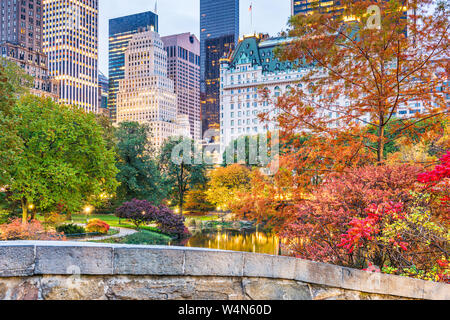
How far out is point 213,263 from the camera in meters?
3.84

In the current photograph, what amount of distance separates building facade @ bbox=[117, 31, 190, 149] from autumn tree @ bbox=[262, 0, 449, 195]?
15867 centimetres

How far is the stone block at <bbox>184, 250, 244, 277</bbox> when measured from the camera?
377cm

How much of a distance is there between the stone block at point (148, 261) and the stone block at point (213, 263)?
105 millimetres

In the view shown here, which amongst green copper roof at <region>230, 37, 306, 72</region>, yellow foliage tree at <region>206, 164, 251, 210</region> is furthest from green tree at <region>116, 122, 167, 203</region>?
green copper roof at <region>230, 37, 306, 72</region>

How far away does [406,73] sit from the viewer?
9.76 m

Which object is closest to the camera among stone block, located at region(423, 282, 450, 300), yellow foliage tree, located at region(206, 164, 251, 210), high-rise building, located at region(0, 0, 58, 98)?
stone block, located at region(423, 282, 450, 300)

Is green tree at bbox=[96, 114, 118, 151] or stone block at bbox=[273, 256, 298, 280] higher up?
green tree at bbox=[96, 114, 118, 151]

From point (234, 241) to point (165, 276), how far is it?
30.3 m

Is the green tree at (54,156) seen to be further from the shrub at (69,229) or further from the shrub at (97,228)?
the shrub at (97,228)

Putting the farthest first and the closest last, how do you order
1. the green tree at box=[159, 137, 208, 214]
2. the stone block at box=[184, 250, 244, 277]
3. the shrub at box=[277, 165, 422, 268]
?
the green tree at box=[159, 137, 208, 214] < the shrub at box=[277, 165, 422, 268] < the stone block at box=[184, 250, 244, 277]

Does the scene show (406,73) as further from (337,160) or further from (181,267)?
(181,267)

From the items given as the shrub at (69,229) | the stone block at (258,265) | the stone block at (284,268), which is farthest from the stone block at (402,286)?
the shrub at (69,229)

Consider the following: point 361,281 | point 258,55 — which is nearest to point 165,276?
point 361,281

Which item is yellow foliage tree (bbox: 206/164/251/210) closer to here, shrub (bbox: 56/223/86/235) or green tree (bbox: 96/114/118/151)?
green tree (bbox: 96/114/118/151)
